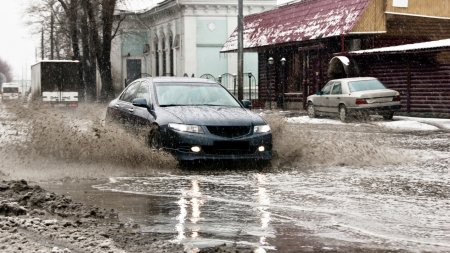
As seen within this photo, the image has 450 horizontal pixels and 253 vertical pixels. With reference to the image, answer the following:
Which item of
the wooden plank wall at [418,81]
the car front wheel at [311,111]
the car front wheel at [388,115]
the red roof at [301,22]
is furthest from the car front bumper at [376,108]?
the red roof at [301,22]

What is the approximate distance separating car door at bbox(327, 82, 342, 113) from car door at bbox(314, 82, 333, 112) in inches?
12.6

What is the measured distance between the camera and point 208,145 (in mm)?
10672

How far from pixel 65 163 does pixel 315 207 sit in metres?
5.00

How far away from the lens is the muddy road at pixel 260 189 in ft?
20.1

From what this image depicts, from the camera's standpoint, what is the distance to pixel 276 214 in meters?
7.21

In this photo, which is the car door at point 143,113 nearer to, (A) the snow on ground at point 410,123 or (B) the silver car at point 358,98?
(A) the snow on ground at point 410,123

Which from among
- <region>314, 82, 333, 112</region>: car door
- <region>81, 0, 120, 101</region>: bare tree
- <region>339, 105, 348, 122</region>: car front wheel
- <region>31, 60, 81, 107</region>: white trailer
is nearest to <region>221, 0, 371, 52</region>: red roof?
<region>314, 82, 333, 112</region>: car door

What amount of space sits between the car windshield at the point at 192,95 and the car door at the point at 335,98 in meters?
14.6

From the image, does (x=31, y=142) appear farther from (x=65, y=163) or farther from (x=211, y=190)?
(x=211, y=190)

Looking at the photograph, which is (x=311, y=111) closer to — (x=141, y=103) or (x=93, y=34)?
(x=93, y=34)

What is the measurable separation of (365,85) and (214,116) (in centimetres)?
1605

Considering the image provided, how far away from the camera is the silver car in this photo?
25219mm

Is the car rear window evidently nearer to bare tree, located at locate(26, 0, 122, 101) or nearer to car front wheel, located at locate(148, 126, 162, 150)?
bare tree, located at locate(26, 0, 122, 101)

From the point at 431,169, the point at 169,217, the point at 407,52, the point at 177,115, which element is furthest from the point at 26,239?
the point at 407,52
